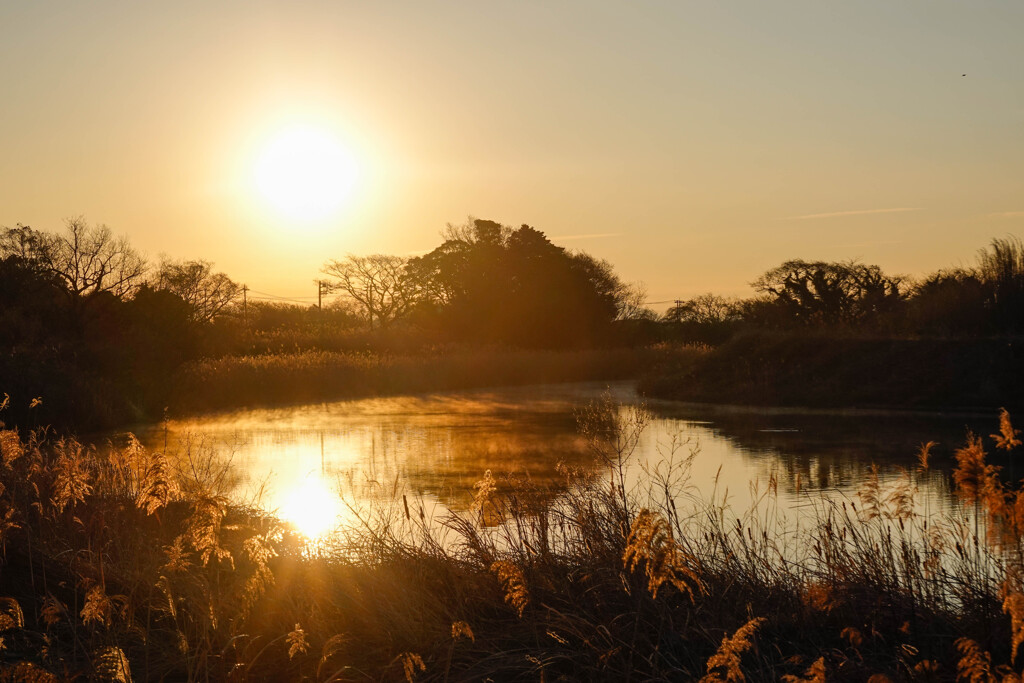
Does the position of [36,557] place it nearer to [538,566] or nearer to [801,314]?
[538,566]

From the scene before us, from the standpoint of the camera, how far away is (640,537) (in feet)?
9.27

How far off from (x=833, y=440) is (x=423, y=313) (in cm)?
3304

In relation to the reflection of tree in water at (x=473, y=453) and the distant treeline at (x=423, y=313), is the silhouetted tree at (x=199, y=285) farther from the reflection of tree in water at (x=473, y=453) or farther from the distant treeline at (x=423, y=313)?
the reflection of tree in water at (x=473, y=453)

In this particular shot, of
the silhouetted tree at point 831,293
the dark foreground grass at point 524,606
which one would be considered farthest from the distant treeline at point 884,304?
the dark foreground grass at point 524,606

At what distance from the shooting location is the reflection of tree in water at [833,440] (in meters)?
11.5

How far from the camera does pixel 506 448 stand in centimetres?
1457

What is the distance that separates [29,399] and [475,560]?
13896mm

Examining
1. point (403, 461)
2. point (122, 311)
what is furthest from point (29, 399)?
point (122, 311)

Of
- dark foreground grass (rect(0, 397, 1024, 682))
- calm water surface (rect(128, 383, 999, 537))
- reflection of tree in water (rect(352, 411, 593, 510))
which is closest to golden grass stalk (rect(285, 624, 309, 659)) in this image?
dark foreground grass (rect(0, 397, 1024, 682))

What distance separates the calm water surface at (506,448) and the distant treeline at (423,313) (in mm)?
2528

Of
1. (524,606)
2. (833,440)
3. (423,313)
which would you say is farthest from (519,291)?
(524,606)

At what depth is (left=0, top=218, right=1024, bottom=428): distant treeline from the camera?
20969 mm

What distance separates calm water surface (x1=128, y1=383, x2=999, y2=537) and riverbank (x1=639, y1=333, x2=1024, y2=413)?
168 centimetres

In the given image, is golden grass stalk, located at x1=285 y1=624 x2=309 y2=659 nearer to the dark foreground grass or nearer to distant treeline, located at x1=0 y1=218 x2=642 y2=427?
the dark foreground grass
